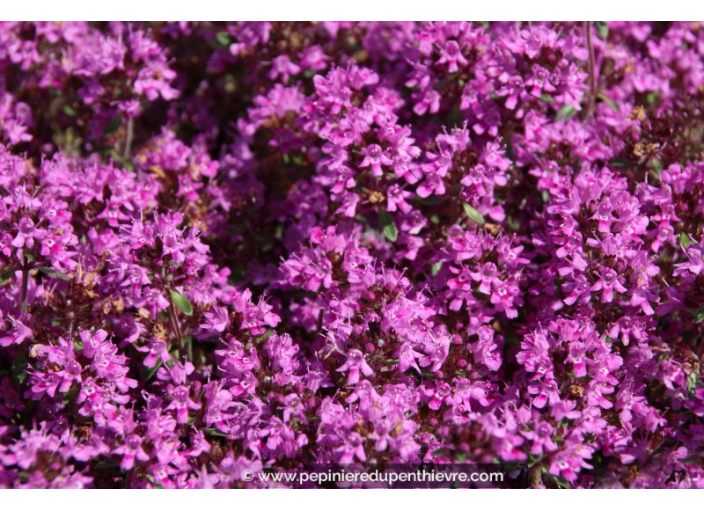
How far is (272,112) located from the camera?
4.66 m

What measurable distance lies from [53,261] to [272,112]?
69.6 inches

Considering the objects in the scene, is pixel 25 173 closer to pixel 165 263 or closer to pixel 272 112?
pixel 165 263

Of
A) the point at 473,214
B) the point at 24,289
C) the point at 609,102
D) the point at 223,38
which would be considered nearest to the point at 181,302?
the point at 24,289

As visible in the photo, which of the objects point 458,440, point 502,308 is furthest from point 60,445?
point 502,308

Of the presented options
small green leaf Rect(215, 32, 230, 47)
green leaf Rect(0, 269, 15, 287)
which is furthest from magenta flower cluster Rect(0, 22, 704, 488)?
small green leaf Rect(215, 32, 230, 47)

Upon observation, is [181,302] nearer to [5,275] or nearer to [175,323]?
[175,323]

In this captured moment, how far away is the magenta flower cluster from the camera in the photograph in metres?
3.43

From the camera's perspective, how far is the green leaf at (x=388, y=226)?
384 centimetres

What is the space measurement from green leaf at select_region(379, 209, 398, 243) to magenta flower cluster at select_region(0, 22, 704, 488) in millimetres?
17

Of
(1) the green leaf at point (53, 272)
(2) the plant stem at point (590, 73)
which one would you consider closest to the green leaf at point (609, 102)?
(2) the plant stem at point (590, 73)

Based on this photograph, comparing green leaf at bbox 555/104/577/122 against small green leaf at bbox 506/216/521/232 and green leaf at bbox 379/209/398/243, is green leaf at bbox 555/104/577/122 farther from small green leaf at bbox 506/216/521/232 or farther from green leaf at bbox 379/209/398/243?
green leaf at bbox 379/209/398/243

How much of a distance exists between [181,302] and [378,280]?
1018 millimetres

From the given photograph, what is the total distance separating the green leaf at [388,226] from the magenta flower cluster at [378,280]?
0.02 meters

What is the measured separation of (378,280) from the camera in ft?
12.1
